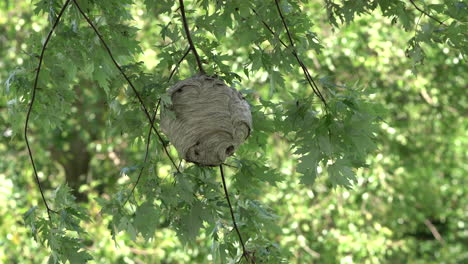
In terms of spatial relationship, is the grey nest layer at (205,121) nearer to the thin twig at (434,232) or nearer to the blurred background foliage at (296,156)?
the blurred background foliage at (296,156)

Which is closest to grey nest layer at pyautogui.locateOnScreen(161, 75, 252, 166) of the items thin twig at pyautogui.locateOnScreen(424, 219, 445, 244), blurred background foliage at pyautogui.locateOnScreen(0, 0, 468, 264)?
blurred background foliage at pyautogui.locateOnScreen(0, 0, 468, 264)

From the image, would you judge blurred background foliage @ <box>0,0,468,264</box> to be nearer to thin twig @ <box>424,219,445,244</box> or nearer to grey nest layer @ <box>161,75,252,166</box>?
thin twig @ <box>424,219,445,244</box>

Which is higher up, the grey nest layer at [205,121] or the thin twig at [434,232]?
the grey nest layer at [205,121]

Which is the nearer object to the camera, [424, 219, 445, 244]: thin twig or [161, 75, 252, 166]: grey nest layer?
[161, 75, 252, 166]: grey nest layer

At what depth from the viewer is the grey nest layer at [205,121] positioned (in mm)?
1373

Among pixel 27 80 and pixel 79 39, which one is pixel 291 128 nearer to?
pixel 79 39

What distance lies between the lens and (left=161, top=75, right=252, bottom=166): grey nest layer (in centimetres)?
137

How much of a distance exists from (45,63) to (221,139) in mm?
546

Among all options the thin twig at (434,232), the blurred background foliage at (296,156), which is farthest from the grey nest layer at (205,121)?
the thin twig at (434,232)

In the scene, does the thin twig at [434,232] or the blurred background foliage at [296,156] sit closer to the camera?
the blurred background foliage at [296,156]

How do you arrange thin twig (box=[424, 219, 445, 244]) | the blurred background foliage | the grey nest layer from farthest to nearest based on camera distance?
1. thin twig (box=[424, 219, 445, 244])
2. the blurred background foliage
3. the grey nest layer

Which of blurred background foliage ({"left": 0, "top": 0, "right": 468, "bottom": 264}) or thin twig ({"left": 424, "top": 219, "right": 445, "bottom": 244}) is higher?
blurred background foliage ({"left": 0, "top": 0, "right": 468, "bottom": 264})

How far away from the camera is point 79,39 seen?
1473mm

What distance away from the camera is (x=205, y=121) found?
1.40 m
